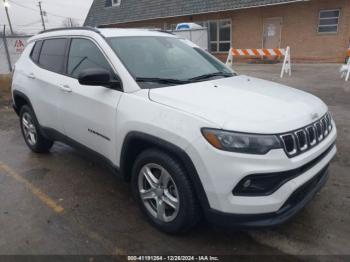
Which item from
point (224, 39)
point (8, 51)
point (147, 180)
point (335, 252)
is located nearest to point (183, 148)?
point (147, 180)

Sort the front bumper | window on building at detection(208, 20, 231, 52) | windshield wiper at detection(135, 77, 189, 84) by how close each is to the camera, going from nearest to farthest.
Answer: the front bumper → windshield wiper at detection(135, 77, 189, 84) → window on building at detection(208, 20, 231, 52)

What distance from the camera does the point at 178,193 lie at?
8.24 ft

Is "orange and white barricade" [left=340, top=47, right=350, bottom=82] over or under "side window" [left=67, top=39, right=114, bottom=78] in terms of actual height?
under

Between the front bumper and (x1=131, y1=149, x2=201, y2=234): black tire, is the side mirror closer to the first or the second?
(x1=131, y1=149, x2=201, y2=234): black tire

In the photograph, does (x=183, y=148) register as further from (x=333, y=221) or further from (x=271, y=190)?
(x=333, y=221)

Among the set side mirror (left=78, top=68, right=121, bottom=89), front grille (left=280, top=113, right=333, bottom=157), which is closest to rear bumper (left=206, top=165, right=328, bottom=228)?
front grille (left=280, top=113, right=333, bottom=157)

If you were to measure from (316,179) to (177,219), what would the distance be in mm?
1281

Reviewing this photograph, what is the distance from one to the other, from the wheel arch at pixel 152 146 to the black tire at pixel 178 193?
5 cm

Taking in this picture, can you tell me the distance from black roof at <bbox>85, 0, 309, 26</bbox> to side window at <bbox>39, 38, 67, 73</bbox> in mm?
13830

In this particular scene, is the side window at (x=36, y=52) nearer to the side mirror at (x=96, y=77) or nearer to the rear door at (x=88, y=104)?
the rear door at (x=88, y=104)

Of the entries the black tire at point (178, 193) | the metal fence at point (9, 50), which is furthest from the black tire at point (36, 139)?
the metal fence at point (9, 50)

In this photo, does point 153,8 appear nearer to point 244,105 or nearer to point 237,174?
point 244,105

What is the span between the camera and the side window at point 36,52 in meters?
4.47

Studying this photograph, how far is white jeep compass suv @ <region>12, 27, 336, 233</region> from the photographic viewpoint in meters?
2.22
